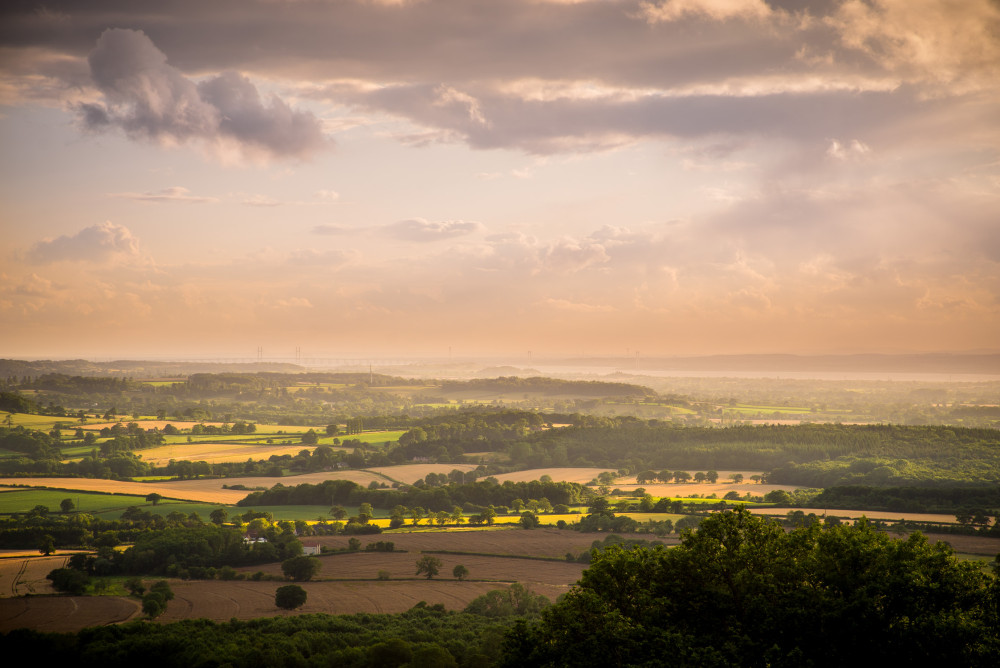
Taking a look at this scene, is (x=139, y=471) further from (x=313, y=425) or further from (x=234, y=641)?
(x=234, y=641)

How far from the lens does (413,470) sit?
10988 centimetres

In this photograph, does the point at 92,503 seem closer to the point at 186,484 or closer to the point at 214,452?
the point at 186,484

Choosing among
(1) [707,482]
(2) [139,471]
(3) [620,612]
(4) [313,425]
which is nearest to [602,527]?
(1) [707,482]

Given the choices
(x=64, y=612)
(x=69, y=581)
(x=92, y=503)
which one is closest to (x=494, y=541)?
(x=69, y=581)

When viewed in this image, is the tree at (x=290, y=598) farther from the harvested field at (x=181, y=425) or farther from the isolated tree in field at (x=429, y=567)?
the harvested field at (x=181, y=425)

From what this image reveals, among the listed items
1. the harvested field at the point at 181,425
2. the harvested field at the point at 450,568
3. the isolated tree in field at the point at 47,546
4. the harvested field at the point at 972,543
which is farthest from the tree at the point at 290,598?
the harvested field at the point at 181,425

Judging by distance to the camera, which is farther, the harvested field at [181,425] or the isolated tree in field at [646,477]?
the harvested field at [181,425]

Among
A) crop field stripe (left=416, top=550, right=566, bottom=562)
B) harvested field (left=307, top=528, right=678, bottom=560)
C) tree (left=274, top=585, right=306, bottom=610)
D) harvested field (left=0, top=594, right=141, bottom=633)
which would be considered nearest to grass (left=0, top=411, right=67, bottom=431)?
harvested field (left=307, top=528, right=678, bottom=560)

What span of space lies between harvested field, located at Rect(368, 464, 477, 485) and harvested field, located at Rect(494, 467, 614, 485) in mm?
9432

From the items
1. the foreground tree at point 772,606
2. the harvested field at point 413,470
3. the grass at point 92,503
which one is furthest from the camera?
the harvested field at point 413,470

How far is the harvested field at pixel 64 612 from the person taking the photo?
40.3 meters

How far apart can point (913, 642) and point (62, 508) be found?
79223 millimetres

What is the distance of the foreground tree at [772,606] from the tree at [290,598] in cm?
2632

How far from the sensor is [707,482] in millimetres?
97938
